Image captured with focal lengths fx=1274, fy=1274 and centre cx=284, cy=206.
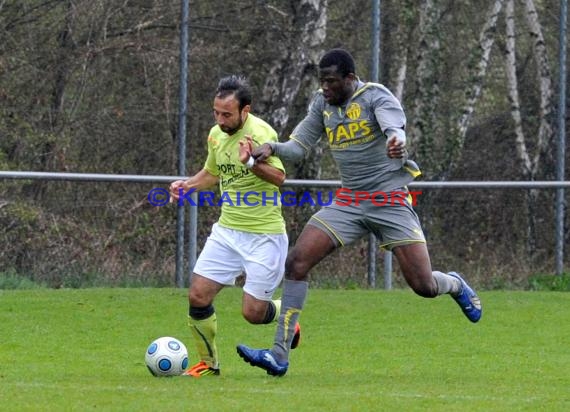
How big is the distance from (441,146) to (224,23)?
10.0 feet

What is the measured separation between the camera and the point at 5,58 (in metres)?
14.6

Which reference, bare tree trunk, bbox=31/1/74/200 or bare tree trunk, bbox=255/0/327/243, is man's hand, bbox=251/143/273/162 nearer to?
bare tree trunk, bbox=255/0/327/243

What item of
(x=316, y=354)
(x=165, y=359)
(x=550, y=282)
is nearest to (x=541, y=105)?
(x=550, y=282)

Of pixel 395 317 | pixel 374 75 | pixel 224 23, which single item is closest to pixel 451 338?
pixel 395 317

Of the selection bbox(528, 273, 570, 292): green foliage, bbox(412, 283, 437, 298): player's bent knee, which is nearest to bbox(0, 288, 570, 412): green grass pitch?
bbox(412, 283, 437, 298): player's bent knee

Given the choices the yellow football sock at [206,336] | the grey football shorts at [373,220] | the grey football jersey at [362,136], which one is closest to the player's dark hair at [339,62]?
the grey football jersey at [362,136]

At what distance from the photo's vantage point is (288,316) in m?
8.17

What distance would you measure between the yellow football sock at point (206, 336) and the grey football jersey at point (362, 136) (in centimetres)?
129

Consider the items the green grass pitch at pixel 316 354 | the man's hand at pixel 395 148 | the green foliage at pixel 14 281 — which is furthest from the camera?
the green foliage at pixel 14 281

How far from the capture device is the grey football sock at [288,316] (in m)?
Result: 8.14

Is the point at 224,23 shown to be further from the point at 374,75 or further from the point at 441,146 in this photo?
the point at 441,146

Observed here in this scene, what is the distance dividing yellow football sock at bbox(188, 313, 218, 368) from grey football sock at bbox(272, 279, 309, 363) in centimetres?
52

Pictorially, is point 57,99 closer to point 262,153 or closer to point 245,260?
point 245,260

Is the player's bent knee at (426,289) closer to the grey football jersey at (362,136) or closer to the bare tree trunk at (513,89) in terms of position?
the grey football jersey at (362,136)
